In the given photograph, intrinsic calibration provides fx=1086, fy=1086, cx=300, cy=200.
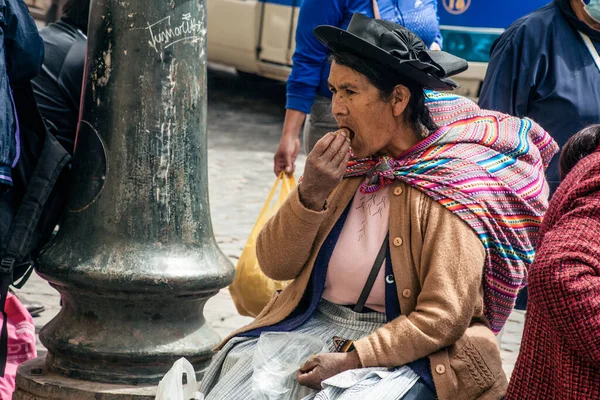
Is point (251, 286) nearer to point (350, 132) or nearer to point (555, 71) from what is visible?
point (350, 132)

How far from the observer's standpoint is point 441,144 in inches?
126

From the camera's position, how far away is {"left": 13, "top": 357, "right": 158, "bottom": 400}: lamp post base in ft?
12.4

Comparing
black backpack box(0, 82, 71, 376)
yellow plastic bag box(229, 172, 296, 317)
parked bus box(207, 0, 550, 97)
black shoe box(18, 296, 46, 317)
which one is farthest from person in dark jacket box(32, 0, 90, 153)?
parked bus box(207, 0, 550, 97)

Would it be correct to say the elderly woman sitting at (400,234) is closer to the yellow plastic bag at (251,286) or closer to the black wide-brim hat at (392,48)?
the black wide-brim hat at (392,48)

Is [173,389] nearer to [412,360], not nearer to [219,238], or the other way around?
[412,360]

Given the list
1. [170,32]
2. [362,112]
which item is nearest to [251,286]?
[170,32]

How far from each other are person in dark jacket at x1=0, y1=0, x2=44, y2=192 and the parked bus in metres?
5.51

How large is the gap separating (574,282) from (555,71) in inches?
83.4

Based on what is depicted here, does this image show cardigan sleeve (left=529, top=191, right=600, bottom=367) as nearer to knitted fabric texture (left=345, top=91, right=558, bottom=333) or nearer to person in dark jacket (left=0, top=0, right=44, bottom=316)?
knitted fabric texture (left=345, top=91, right=558, bottom=333)

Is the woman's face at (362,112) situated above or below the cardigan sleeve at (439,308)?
above

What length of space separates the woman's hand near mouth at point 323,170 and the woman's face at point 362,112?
10 centimetres

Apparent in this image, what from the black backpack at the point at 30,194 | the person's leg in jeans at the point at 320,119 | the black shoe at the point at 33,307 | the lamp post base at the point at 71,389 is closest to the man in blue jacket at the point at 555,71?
the person's leg in jeans at the point at 320,119

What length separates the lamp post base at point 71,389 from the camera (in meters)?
3.77

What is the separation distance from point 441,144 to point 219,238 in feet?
14.1
